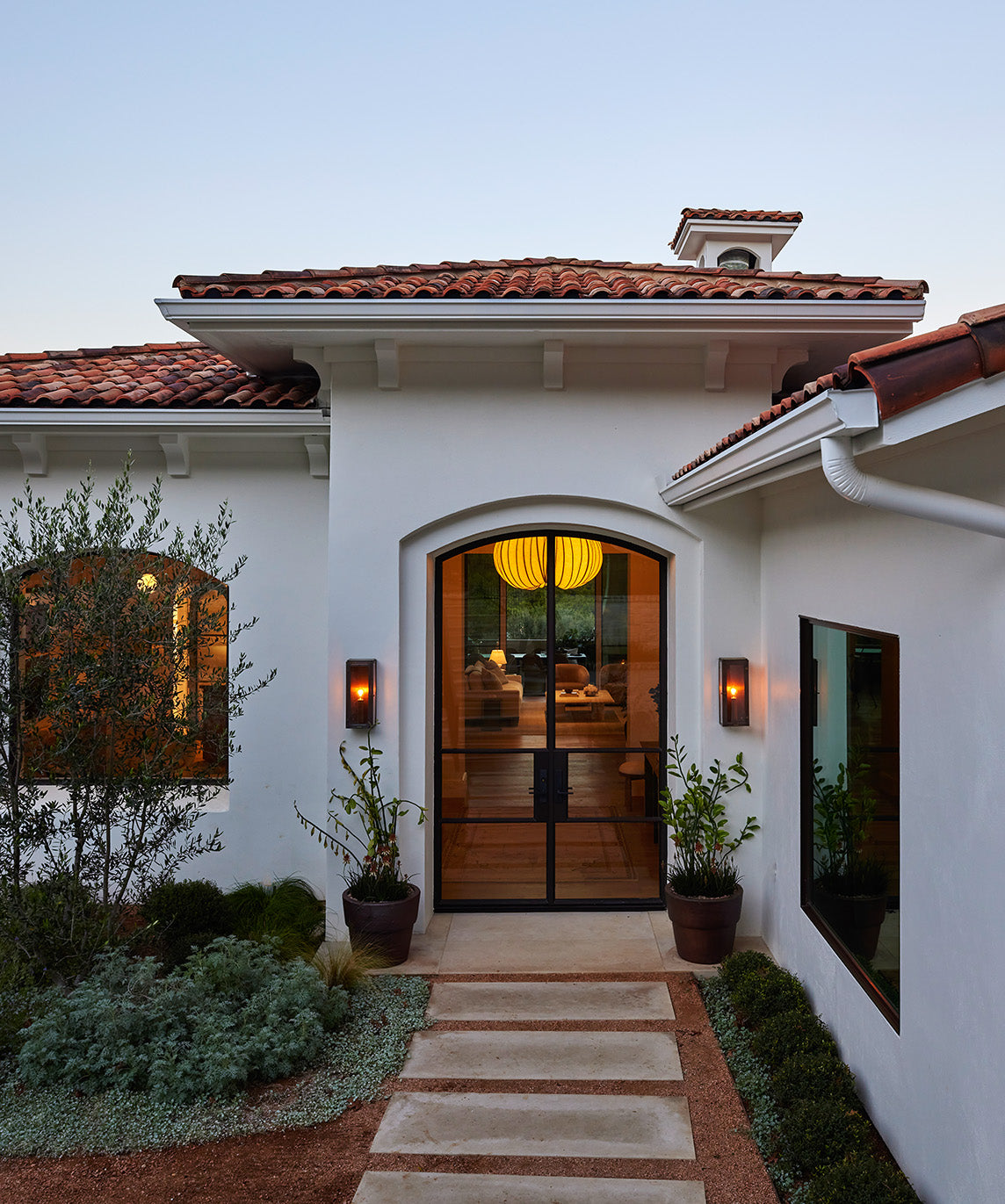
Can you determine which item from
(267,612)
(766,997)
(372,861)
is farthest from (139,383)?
(766,997)

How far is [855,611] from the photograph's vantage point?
4172 mm

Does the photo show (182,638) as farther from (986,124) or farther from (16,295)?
(16,295)

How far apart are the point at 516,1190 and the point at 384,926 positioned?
2.35 metres

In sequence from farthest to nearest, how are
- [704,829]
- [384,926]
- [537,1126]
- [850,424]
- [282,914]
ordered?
[282,914]
[704,829]
[384,926]
[537,1126]
[850,424]

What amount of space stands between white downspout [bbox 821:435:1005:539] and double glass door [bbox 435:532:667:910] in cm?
416

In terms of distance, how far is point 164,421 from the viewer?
683 cm

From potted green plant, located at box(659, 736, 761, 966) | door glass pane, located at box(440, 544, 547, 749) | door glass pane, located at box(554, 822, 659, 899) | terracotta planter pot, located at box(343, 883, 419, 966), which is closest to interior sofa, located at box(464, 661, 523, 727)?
door glass pane, located at box(440, 544, 547, 749)

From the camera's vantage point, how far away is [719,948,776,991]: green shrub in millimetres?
5242

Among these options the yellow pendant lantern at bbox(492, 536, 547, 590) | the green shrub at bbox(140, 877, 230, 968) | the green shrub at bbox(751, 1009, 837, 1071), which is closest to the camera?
the green shrub at bbox(751, 1009, 837, 1071)

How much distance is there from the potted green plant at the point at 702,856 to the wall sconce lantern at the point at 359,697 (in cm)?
246

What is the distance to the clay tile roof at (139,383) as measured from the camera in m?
6.84

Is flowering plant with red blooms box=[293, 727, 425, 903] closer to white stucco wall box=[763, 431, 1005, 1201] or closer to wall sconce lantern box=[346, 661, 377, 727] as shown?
wall sconce lantern box=[346, 661, 377, 727]

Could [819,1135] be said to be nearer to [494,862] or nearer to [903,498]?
[903,498]

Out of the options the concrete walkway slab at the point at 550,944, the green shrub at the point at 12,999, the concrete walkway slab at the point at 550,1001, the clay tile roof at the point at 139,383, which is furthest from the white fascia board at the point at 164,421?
the concrete walkway slab at the point at 550,1001
